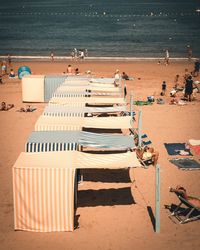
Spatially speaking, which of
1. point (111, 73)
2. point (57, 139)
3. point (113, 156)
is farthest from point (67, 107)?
point (111, 73)

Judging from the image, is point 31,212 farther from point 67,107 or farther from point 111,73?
point 111,73

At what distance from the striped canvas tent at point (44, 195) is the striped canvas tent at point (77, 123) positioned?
322 cm

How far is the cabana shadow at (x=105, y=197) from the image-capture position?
950cm

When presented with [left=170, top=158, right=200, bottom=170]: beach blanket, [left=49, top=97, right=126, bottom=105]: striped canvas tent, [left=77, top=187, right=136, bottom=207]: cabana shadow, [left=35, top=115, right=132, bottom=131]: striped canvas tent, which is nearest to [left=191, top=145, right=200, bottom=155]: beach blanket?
[left=170, top=158, right=200, bottom=170]: beach blanket

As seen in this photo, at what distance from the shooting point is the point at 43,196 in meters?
7.87

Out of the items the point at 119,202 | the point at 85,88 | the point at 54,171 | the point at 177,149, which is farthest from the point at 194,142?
the point at 54,171

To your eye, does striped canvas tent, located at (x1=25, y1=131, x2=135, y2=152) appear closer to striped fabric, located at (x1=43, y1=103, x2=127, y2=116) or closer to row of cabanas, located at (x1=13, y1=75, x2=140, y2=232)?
row of cabanas, located at (x1=13, y1=75, x2=140, y2=232)

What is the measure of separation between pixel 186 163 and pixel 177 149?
130 cm

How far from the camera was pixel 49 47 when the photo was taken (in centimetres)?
5500

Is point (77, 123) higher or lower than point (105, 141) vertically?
higher

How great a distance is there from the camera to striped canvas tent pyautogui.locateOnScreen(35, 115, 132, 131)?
37.6 feet

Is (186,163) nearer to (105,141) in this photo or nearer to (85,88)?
(105,141)

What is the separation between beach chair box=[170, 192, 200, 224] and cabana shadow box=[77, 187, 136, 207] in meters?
1.20

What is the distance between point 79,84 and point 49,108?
17.3ft
